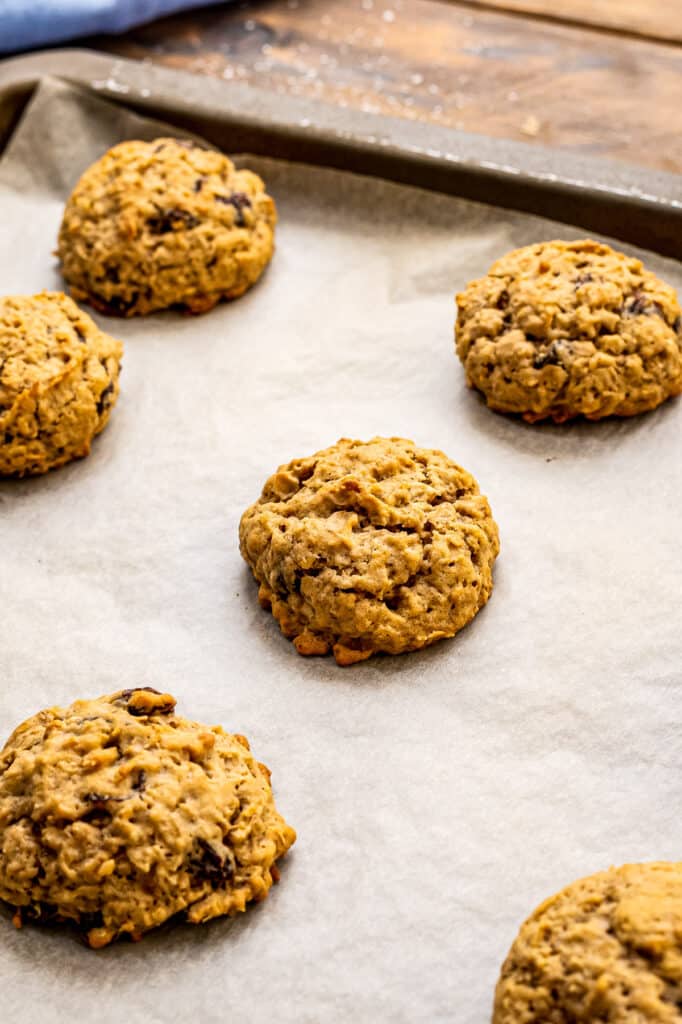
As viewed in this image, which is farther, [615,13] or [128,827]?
[615,13]

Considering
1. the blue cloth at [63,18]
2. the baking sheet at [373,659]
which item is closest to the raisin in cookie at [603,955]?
the baking sheet at [373,659]

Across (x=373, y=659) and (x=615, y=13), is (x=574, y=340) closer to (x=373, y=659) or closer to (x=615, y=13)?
(x=373, y=659)

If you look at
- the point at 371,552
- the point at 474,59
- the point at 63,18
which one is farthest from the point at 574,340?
the point at 63,18

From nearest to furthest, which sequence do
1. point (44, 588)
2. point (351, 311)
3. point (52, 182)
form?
point (44, 588) → point (351, 311) → point (52, 182)

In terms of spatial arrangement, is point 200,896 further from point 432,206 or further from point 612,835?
point 432,206

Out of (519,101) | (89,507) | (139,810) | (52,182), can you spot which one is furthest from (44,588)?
(519,101)
